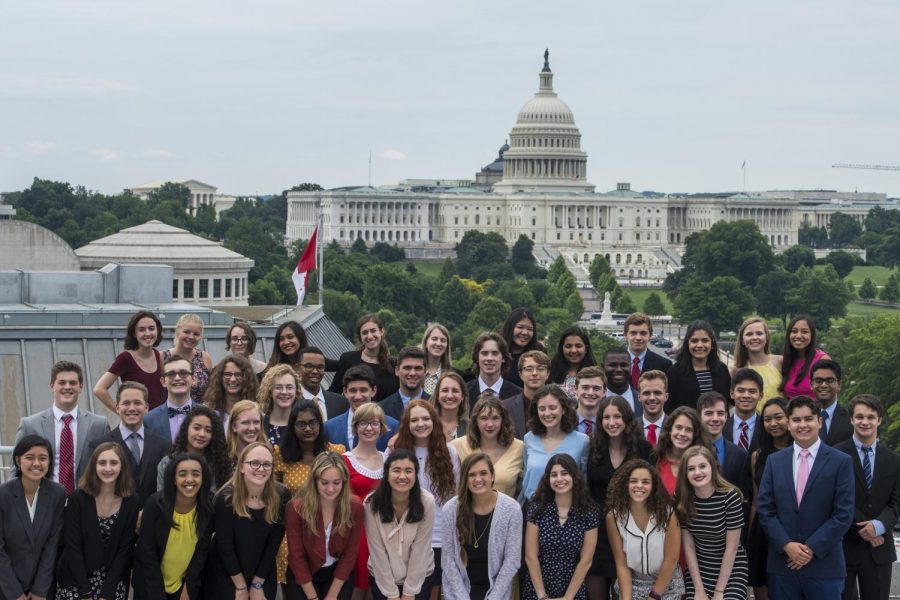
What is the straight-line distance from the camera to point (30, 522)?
→ 15367mm

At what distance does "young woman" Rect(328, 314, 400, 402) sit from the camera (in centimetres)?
1894

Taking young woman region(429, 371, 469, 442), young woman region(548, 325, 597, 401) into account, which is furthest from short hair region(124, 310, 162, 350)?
young woman region(548, 325, 597, 401)

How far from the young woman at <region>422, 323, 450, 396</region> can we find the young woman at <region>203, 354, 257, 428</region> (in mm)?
2184

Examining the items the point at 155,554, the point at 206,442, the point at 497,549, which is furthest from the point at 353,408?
the point at 155,554

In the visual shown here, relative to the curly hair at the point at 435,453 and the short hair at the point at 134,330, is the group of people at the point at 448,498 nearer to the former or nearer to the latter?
the curly hair at the point at 435,453

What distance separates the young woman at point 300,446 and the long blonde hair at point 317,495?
0.60 m

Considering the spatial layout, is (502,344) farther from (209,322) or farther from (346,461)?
(209,322)

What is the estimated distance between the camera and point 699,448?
15492 millimetres

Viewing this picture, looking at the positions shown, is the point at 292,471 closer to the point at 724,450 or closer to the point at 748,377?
the point at 724,450

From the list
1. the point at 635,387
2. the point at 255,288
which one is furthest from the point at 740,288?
the point at 635,387

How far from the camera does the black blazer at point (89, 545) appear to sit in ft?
50.5

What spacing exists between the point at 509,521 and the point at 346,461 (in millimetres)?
1489

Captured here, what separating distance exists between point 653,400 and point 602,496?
140 centimetres

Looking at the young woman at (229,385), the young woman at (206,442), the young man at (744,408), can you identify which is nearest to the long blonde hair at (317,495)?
the young woman at (206,442)
